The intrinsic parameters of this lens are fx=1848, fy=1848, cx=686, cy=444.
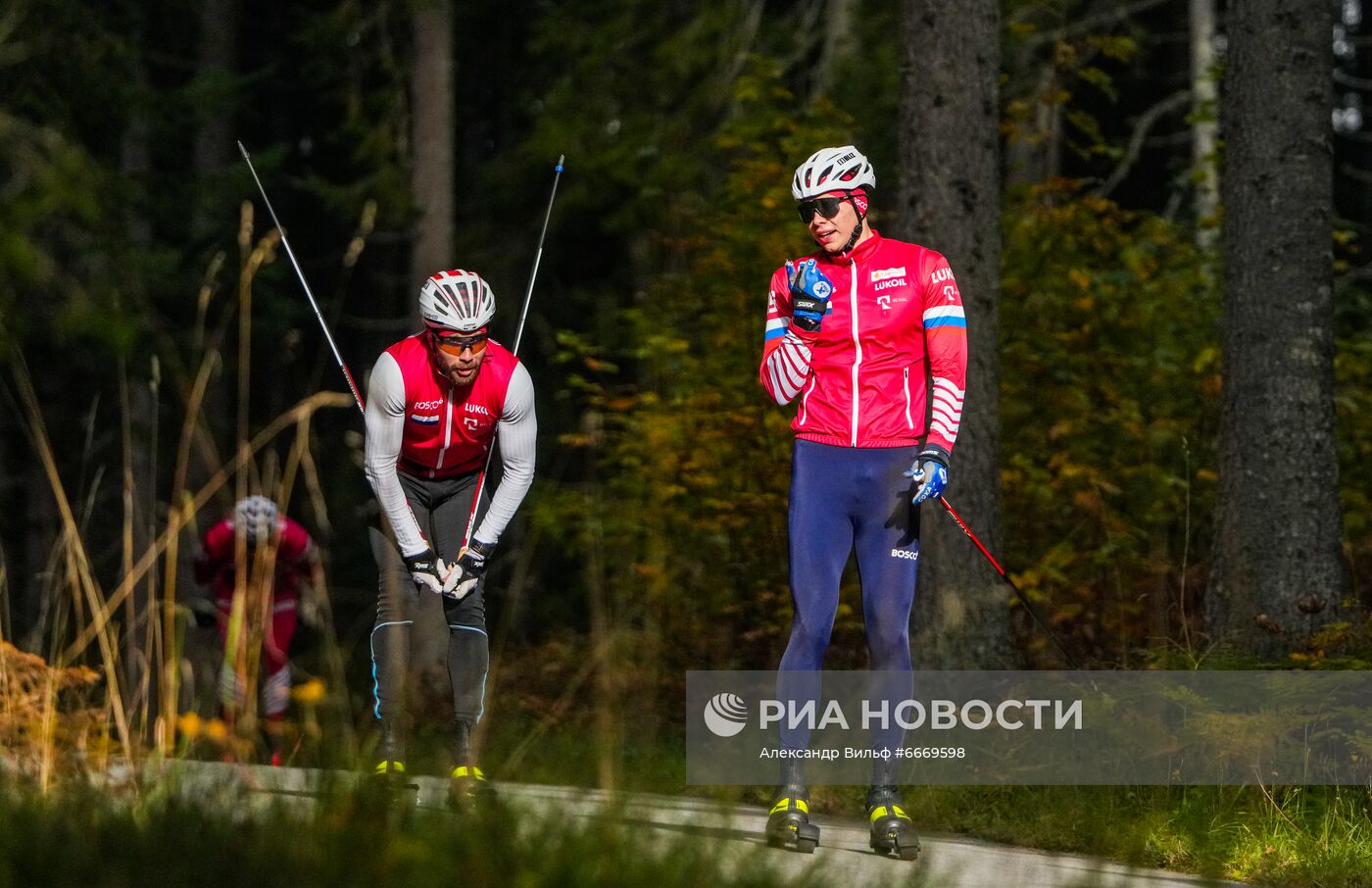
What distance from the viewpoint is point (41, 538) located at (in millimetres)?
28234

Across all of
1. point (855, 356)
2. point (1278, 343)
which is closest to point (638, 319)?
point (1278, 343)

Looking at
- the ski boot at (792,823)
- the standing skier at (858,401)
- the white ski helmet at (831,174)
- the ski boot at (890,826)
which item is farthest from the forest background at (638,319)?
the white ski helmet at (831,174)

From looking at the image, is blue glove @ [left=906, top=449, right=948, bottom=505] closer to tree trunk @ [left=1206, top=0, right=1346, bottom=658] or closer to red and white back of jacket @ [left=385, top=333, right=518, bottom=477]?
red and white back of jacket @ [left=385, top=333, right=518, bottom=477]

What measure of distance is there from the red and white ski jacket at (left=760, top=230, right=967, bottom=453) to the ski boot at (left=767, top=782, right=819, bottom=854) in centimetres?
130

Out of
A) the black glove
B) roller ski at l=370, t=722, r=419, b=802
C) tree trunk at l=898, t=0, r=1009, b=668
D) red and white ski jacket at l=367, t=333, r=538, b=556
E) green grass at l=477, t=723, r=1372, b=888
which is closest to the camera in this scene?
roller ski at l=370, t=722, r=419, b=802

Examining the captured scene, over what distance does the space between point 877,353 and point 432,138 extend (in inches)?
609

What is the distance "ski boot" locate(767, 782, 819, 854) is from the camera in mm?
6371

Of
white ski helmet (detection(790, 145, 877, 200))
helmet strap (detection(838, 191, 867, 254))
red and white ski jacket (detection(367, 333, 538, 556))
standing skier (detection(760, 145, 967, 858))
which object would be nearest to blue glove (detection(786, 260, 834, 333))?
standing skier (detection(760, 145, 967, 858))

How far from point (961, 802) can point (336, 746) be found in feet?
12.0

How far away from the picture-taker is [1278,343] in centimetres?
892

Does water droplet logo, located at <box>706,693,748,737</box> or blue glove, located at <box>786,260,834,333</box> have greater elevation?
blue glove, located at <box>786,260,834,333</box>

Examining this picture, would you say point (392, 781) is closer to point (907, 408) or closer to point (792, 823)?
point (792, 823)

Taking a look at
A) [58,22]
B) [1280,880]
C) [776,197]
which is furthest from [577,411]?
[1280,880]

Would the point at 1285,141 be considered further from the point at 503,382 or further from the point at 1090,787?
the point at 503,382
